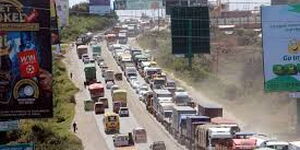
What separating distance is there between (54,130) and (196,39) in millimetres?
21937

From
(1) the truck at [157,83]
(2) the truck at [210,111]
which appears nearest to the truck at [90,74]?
(1) the truck at [157,83]

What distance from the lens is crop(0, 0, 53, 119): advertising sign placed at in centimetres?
2884

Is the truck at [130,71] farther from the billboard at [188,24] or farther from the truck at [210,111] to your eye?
the truck at [210,111]

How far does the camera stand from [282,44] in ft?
147

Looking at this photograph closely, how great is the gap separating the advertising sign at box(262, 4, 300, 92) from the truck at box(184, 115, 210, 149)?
173 inches

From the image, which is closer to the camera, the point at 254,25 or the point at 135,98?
the point at 135,98

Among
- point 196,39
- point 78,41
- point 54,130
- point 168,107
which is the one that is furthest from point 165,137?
point 78,41

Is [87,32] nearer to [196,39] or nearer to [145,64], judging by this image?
[145,64]

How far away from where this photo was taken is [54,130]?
49656mm

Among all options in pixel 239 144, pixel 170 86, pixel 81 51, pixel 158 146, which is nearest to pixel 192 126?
pixel 158 146

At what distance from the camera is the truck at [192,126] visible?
1723 inches

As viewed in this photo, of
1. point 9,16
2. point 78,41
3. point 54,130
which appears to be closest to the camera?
point 9,16

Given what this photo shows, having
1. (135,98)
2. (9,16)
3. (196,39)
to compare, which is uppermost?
(9,16)

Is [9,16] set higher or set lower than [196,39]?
higher
